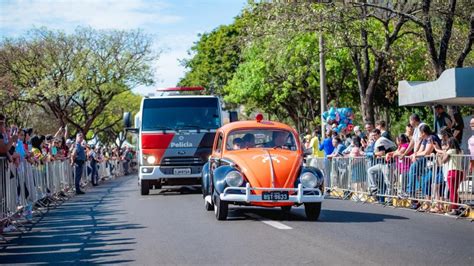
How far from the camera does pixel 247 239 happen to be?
11984 millimetres

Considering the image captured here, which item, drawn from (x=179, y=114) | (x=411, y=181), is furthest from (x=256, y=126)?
(x=179, y=114)

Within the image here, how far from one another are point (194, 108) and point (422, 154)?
8.09 m

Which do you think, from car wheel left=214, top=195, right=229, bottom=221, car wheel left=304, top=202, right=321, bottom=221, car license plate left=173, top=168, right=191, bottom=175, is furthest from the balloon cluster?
car wheel left=214, top=195, right=229, bottom=221

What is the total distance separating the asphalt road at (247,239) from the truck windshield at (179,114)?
5995mm

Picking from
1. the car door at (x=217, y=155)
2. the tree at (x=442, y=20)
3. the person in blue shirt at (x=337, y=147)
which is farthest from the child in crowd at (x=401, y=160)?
the tree at (x=442, y=20)

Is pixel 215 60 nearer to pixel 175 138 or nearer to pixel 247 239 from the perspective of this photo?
pixel 175 138

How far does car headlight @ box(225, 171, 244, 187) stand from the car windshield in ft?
4.85

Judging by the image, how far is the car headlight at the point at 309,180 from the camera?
14.6 meters

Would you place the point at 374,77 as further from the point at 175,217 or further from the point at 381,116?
the point at 381,116

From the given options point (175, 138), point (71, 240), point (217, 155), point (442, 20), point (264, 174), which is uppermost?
point (442, 20)

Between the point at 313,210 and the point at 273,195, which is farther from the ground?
the point at 273,195

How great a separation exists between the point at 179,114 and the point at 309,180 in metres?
9.80

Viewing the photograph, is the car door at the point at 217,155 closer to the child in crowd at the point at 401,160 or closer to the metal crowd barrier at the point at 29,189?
the metal crowd barrier at the point at 29,189

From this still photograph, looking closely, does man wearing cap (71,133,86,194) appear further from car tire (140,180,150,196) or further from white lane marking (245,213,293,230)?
white lane marking (245,213,293,230)
